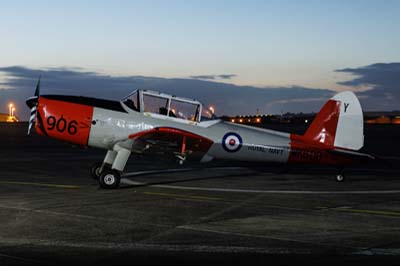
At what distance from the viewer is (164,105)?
49.3 ft

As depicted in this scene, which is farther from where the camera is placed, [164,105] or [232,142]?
[232,142]

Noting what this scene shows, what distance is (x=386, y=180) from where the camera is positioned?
1802cm

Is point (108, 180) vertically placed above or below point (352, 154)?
below

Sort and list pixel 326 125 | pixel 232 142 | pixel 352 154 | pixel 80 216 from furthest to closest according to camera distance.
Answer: pixel 326 125
pixel 352 154
pixel 232 142
pixel 80 216

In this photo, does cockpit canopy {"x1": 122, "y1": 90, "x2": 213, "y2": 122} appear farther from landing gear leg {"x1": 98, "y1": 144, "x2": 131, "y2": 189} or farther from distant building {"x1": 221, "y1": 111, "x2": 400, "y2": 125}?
distant building {"x1": 221, "y1": 111, "x2": 400, "y2": 125}

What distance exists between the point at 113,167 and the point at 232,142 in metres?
3.15

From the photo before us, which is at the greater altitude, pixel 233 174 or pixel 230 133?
pixel 230 133

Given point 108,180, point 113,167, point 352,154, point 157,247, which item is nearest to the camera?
point 157,247

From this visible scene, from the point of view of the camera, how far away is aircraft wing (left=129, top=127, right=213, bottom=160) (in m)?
14.9

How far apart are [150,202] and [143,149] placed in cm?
317

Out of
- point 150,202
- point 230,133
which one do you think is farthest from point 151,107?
point 150,202

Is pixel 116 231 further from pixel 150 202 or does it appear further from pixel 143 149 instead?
pixel 143 149

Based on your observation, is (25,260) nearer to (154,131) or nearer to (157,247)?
(157,247)

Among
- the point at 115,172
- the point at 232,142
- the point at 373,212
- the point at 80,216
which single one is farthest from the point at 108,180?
the point at 373,212
